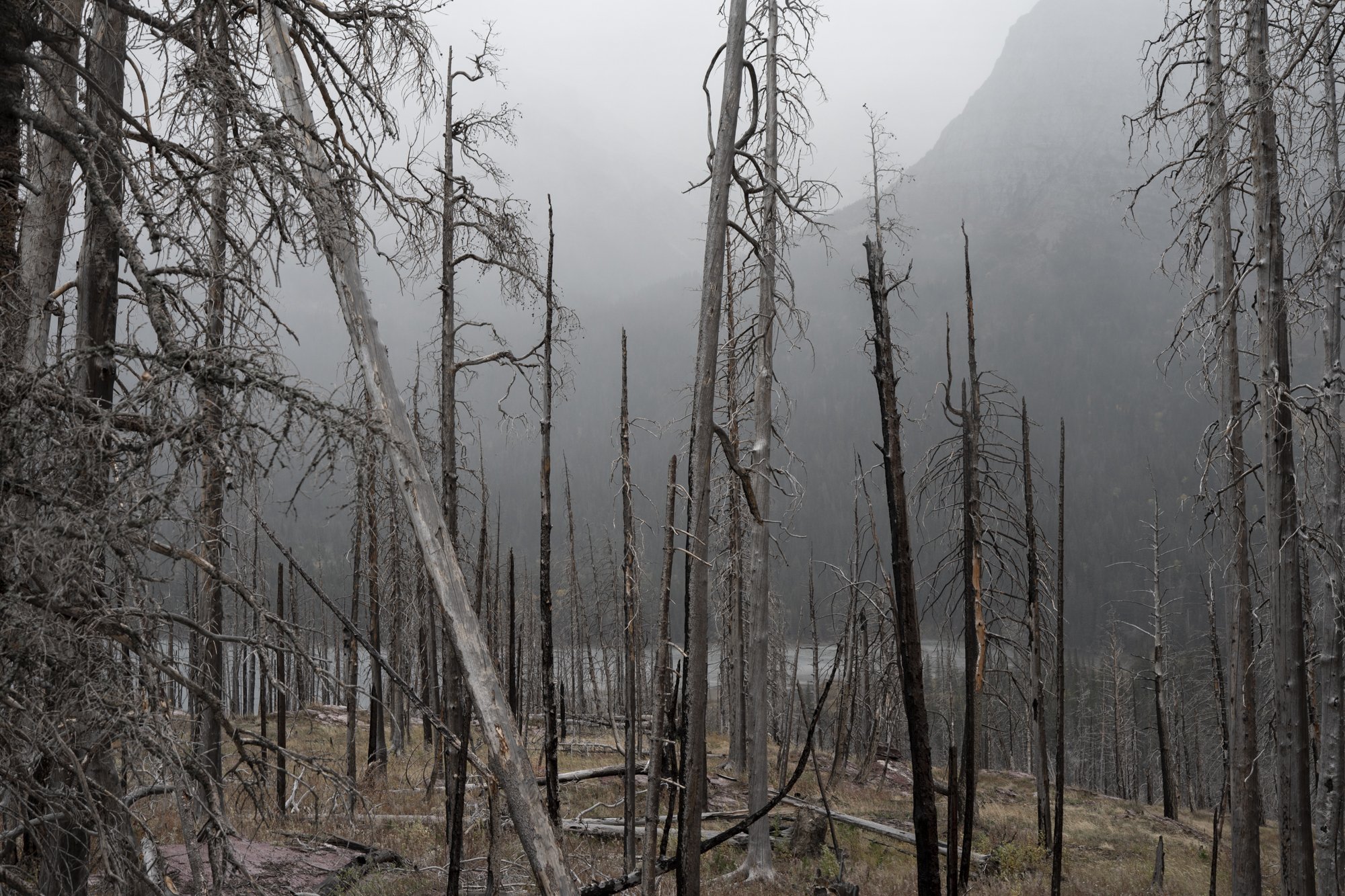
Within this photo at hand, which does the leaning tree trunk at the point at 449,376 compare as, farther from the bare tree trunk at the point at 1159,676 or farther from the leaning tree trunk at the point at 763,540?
the bare tree trunk at the point at 1159,676

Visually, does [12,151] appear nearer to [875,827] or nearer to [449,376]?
[449,376]

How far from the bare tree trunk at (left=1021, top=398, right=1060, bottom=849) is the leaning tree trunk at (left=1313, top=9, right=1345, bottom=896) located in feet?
9.12

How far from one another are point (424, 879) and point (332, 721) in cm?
2576

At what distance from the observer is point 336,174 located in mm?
4379

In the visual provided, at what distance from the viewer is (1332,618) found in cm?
840

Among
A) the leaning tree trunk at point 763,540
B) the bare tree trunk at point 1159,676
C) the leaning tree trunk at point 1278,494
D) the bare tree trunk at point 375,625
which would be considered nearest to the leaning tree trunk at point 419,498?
the bare tree trunk at point 375,625

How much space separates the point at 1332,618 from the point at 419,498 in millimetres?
10128

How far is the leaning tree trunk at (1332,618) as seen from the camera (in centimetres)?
714

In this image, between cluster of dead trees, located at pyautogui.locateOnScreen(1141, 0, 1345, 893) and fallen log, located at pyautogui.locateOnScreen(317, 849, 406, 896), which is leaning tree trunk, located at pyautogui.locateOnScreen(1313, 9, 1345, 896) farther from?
fallen log, located at pyautogui.locateOnScreen(317, 849, 406, 896)

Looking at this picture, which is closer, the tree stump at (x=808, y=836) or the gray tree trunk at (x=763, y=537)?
the gray tree trunk at (x=763, y=537)

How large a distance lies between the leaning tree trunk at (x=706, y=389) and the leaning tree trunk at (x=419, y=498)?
1.43 metres

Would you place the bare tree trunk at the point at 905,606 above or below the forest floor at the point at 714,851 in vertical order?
above

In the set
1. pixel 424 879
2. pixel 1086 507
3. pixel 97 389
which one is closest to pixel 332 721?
pixel 424 879

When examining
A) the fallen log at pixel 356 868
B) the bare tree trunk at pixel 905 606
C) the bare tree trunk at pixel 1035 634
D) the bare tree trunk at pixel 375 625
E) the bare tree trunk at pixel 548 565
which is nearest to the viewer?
the bare tree trunk at pixel 905 606
